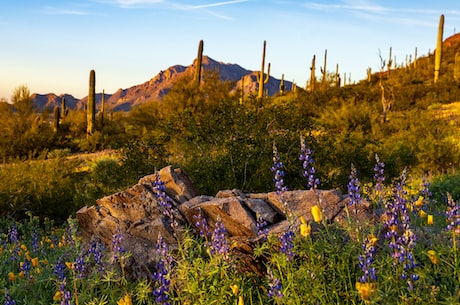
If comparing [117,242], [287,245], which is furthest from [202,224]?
[287,245]

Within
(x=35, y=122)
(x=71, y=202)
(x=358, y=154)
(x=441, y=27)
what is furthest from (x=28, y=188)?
(x=441, y=27)

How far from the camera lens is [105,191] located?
1049 cm

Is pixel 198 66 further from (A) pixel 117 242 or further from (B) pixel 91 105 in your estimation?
(A) pixel 117 242

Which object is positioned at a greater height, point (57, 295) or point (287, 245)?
point (287, 245)

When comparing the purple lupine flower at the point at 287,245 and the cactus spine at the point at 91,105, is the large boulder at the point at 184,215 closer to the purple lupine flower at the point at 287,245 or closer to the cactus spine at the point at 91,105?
the purple lupine flower at the point at 287,245

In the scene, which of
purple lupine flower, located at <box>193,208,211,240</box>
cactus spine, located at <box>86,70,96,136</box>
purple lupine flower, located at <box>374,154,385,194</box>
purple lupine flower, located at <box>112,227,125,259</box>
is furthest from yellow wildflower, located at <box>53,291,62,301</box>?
cactus spine, located at <box>86,70,96,136</box>

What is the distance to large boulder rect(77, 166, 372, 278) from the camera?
5.21 metres

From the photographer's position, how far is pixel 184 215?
597 centimetres

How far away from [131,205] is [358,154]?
6945 millimetres

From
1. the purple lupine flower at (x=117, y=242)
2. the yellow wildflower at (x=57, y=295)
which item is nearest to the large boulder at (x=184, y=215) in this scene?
the purple lupine flower at (x=117, y=242)

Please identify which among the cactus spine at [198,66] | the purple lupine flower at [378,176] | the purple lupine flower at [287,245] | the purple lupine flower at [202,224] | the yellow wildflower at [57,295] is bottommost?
the yellow wildflower at [57,295]

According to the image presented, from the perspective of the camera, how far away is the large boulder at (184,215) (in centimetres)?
521

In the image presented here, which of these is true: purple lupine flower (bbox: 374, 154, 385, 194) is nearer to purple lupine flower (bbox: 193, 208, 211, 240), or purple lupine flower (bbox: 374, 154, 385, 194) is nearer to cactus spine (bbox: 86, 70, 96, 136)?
purple lupine flower (bbox: 193, 208, 211, 240)

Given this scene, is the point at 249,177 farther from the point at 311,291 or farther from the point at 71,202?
the point at 311,291
